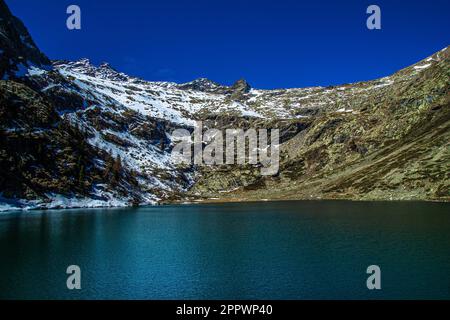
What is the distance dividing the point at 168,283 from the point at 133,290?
4.71m

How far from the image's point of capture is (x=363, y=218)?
111m

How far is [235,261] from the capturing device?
60906mm

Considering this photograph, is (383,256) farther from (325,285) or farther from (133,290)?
(133,290)

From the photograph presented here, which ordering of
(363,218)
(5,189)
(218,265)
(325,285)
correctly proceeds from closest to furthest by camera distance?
(325,285) → (218,265) → (363,218) → (5,189)

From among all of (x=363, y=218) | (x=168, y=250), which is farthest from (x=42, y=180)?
(x=363, y=218)

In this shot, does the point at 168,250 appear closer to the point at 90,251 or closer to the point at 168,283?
the point at 90,251

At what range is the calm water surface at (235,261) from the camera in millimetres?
44750

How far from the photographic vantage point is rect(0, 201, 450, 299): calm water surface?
1762 inches

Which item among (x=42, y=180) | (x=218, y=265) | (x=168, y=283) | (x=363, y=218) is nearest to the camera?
(x=168, y=283)
